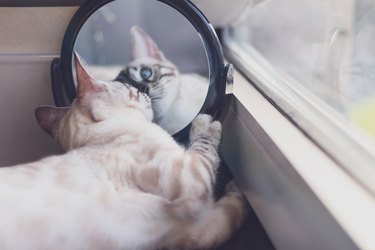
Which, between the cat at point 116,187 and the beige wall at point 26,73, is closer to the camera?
the cat at point 116,187

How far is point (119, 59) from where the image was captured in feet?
3.62

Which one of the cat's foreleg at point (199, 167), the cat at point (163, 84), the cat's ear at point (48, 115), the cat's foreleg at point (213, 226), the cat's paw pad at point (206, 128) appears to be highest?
the cat's ear at point (48, 115)

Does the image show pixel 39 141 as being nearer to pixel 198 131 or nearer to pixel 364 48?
pixel 198 131

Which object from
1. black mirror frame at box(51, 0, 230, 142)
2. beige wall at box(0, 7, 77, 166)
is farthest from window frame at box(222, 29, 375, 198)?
beige wall at box(0, 7, 77, 166)

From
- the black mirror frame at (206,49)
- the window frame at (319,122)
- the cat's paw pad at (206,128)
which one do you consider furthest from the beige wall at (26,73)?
the window frame at (319,122)

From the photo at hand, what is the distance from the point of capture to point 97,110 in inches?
38.1

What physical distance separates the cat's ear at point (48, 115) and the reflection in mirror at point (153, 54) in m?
0.12

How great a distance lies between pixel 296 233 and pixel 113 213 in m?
0.31

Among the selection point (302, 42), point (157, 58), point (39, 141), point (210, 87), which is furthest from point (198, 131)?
point (39, 141)

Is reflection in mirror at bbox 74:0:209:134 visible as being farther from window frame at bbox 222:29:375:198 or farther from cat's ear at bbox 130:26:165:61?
window frame at bbox 222:29:375:198

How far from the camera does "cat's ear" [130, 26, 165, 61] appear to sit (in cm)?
109

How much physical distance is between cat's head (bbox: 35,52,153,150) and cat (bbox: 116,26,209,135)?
0.04 meters

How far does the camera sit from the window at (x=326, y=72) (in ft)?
2.32

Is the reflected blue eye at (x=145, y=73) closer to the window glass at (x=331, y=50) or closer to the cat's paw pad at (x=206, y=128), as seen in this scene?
the cat's paw pad at (x=206, y=128)
